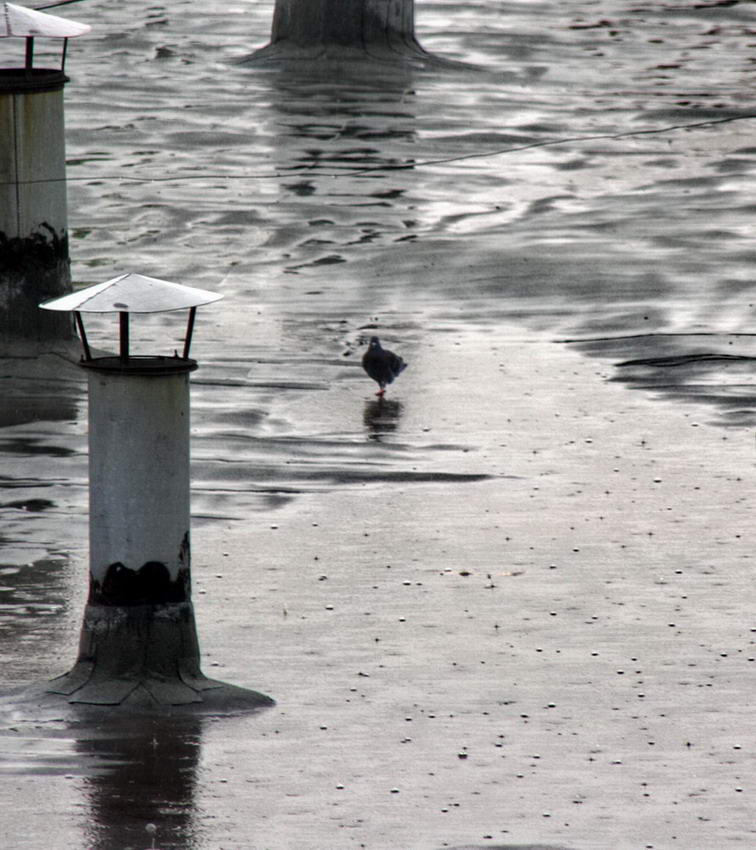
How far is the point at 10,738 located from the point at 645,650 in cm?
239

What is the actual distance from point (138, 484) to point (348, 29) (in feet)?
58.3

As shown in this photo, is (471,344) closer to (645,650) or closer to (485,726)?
(645,650)

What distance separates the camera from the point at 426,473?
10.4 metres

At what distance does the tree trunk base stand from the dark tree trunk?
17.6 m

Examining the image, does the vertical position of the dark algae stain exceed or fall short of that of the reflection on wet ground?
it exceeds it

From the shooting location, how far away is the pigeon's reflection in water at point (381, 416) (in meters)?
11.2

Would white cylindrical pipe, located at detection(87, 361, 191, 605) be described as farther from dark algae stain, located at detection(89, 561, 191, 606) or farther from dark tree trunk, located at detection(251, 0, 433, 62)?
dark tree trunk, located at detection(251, 0, 433, 62)

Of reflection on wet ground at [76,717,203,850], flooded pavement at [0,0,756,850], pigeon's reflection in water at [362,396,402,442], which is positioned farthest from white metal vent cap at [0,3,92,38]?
reflection on wet ground at [76,717,203,850]

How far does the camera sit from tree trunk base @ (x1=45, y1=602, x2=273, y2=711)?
7250mm

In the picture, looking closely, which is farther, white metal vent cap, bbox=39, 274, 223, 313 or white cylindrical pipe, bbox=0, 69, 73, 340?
white cylindrical pipe, bbox=0, 69, 73, 340

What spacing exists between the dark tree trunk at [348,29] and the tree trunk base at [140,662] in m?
17.6

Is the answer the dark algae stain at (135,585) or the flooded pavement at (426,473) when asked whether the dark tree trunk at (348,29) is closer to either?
the flooded pavement at (426,473)

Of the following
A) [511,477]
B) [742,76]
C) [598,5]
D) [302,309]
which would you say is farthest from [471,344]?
[598,5]

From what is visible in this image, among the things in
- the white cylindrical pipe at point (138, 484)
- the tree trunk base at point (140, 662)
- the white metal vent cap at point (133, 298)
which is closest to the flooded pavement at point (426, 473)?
the tree trunk base at point (140, 662)
